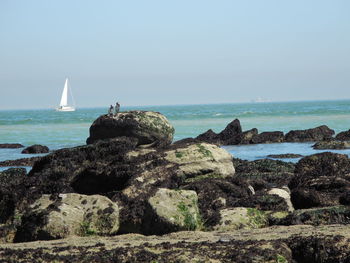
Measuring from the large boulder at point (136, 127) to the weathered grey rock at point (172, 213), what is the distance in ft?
28.2

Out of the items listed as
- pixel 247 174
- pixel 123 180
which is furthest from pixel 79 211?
pixel 247 174

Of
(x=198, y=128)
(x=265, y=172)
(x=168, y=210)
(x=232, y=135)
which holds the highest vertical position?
(x=168, y=210)

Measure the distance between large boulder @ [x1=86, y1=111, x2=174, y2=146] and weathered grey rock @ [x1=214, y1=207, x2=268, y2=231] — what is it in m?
8.59

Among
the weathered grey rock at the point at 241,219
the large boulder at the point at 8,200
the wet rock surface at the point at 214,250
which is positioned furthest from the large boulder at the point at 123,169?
the wet rock surface at the point at 214,250

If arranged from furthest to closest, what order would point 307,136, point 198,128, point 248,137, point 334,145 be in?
1. point 198,128
2. point 307,136
3. point 248,137
4. point 334,145

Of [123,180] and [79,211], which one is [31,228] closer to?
[79,211]

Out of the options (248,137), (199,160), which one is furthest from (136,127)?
(248,137)

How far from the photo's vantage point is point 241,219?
34.9ft

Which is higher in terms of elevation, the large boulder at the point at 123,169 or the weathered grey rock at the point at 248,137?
the large boulder at the point at 123,169

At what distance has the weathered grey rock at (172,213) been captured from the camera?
33.6ft

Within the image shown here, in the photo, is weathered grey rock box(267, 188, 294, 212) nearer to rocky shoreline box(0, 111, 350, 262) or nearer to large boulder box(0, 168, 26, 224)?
rocky shoreline box(0, 111, 350, 262)

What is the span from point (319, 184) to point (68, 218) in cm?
568

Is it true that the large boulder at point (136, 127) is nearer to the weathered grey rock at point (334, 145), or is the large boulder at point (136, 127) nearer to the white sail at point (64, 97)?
the weathered grey rock at point (334, 145)

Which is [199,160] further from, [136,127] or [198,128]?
[198,128]
